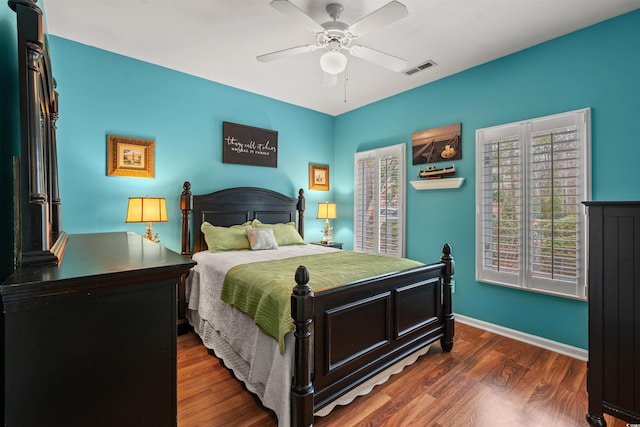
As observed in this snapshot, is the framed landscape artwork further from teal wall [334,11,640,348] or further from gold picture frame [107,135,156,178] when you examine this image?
gold picture frame [107,135,156,178]

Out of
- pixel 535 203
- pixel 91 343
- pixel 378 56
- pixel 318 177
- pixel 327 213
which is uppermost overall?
pixel 378 56

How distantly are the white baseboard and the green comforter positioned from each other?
1392mm

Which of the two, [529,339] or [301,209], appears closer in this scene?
[529,339]

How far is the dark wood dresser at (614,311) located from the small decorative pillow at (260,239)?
113 inches

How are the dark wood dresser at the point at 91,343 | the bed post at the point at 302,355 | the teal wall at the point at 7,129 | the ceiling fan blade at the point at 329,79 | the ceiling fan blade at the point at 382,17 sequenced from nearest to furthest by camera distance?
1. the dark wood dresser at the point at 91,343
2. the teal wall at the point at 7,129
3. the bed post at the point at 302,355
4. the ceiling fan blade at the point at 382,17
5. the ceiling fan blade at the point at 329,79

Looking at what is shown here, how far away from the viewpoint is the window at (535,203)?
266cm

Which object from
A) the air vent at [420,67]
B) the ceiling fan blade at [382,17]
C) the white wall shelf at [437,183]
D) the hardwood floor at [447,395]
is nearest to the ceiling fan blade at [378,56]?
the ceiling fan blade at [382,17]

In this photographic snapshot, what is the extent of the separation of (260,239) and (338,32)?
2.27 metres

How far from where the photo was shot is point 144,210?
2998 mm

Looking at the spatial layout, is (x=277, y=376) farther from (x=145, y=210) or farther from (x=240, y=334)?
(x=145, y=210)

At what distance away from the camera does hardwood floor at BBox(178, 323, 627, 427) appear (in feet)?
6.20

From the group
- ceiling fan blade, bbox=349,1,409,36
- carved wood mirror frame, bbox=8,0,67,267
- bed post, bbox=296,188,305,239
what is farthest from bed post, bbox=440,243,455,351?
carved wood mirror frame, bbox=8,0,67,267

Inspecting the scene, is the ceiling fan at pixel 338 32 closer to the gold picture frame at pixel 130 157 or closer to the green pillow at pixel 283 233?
the gold picture frame at pixel 130 157

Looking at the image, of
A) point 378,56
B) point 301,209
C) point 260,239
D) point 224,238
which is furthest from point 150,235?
point 378,56
